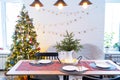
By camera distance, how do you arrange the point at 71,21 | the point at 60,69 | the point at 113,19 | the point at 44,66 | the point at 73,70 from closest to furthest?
the point at 73,70 → the point at 60,69 → the point at 44,66 → the point at 71,21 → the point at 113,19

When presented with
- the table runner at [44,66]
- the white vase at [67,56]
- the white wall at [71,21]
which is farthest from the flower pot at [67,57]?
the white wall at [71,21]

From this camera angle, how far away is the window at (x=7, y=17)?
4828 mm

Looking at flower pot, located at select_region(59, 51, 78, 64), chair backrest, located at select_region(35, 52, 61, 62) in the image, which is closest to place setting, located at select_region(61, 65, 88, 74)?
flower pot, located at select_region(59, 51, 78, 64)

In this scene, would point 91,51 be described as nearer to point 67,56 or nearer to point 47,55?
point 47,55

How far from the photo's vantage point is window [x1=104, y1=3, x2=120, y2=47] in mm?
4800

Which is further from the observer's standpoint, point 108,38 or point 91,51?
point 108,38

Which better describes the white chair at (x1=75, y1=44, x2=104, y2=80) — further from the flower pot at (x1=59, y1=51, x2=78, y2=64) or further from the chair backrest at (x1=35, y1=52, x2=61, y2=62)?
the flower pot at (x1=59, y1=51, x2=78, y2=64)

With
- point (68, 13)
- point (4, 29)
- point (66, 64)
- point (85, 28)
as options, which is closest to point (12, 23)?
point (4, 29)

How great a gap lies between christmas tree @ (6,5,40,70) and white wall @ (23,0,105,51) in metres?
0.40

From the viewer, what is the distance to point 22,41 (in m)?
4.04

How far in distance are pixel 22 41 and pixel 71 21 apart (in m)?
1.31

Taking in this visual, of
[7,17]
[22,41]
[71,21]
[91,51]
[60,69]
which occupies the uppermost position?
[7,17]

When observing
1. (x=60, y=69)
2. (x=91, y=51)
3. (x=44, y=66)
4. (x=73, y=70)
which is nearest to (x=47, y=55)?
(x=44, y=66)

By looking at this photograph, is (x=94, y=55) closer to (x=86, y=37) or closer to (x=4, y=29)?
(x=86, y=37)
